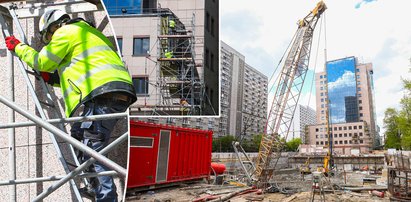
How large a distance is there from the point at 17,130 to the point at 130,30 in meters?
1.23

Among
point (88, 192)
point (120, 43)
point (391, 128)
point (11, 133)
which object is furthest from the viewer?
point (391, 128)

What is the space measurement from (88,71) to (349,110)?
7718 centimetres

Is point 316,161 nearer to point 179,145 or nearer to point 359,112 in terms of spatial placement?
point 359,112

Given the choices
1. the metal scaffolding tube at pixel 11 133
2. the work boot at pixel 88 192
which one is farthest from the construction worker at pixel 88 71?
the metal scaffolding tube at pixel 11 133

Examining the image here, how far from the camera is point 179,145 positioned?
4.17 metres

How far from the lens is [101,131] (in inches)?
73.7

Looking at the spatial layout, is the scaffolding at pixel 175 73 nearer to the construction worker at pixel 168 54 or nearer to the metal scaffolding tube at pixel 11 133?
the construction worker at pixel 168 54

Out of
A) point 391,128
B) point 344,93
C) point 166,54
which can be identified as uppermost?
point 344,93

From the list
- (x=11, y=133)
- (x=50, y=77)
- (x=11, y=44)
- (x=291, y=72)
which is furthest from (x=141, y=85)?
(x=291, y=72)

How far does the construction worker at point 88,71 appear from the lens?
5.79ft

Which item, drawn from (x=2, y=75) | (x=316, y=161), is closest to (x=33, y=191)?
(x=2, y=75)

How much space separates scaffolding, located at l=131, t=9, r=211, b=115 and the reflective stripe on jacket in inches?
5.4

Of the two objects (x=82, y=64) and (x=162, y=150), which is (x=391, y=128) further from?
(x=82, y=64)

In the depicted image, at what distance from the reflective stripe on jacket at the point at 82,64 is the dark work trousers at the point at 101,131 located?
2.6 inches
